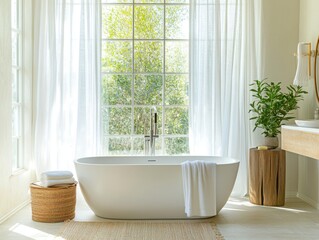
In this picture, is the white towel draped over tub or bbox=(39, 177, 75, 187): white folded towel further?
bbox=(39, 177, 75, 187): white folded towel

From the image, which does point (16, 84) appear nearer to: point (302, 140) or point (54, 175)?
point (54, 175)

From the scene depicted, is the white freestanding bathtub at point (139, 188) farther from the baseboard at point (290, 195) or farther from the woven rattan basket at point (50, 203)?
the baseboard at point (290, 195)

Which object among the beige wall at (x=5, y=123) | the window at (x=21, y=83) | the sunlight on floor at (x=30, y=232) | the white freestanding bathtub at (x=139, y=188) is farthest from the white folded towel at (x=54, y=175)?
the window at (x=21, y=83)

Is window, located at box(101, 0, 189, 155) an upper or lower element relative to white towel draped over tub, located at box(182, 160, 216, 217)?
upper

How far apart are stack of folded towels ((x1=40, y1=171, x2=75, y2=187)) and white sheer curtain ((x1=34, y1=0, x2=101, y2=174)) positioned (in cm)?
76

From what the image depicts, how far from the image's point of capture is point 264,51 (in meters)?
5.34

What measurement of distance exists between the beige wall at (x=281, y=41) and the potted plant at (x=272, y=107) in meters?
0.30

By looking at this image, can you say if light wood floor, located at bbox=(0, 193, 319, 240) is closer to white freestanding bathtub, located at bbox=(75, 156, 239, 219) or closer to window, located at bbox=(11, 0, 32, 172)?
white freestanding bathtub, located at bbox=(75, 156, 239, 219)

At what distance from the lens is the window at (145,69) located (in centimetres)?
547

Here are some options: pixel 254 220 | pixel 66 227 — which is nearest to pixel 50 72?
pixel 66 227

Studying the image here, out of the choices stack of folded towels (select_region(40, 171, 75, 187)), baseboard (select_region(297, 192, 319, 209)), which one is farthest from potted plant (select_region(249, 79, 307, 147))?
stack of folded towels (select_region(40, 171, 75, 187))

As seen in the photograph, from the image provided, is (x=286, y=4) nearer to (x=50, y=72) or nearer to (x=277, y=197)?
(x=277, y=197)

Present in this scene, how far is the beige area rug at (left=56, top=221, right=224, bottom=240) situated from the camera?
378cm

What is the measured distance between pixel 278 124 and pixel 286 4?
1451 millimetres
